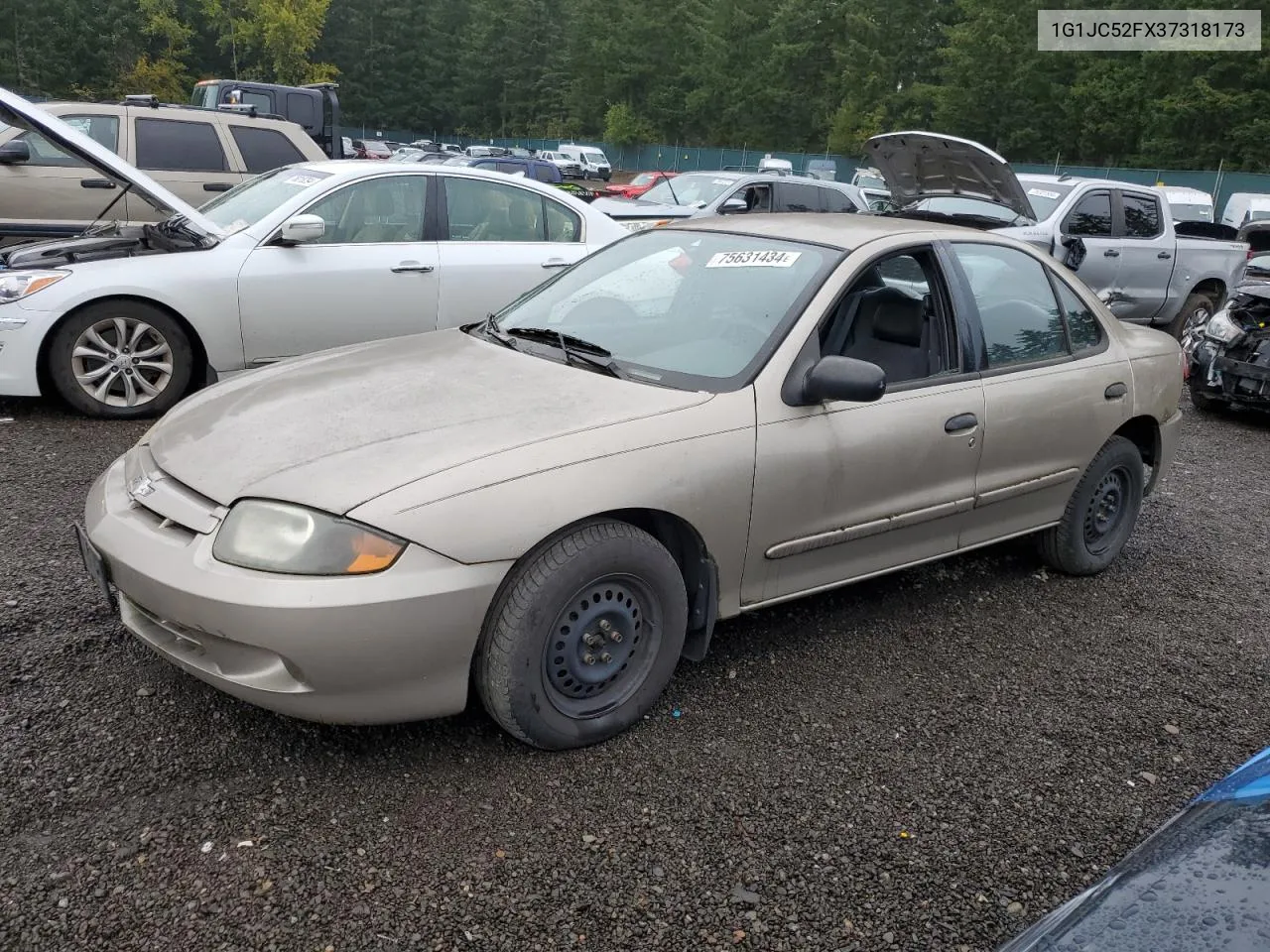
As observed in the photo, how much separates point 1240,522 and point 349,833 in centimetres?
517

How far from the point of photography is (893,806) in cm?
289

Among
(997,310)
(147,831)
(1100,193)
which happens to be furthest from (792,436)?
(1100,193)

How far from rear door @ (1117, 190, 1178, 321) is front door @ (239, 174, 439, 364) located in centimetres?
725

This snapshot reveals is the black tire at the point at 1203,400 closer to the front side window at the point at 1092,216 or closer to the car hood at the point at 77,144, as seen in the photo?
the front side window at the point at 1092,216

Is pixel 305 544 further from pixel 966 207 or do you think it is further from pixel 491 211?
pixel 966 207

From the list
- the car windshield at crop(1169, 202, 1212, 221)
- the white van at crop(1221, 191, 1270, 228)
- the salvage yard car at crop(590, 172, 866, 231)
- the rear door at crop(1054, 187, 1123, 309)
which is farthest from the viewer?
the white van at crop(1221, 191, 1270, 228)

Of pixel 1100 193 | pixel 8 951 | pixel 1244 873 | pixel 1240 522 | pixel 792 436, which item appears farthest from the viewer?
pixel 1100 193

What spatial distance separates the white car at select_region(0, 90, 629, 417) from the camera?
18.8 feet

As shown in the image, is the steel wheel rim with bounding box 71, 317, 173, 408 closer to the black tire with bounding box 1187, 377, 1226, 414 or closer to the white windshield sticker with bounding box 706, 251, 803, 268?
the white windshield sticker with bounding box 706, 251, 803, 268

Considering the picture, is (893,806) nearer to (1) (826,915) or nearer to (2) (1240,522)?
(1) (826,915)

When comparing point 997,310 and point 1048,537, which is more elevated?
point 997,310

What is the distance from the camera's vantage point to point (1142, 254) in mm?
10484

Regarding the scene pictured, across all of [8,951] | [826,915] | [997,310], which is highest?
[997,310]

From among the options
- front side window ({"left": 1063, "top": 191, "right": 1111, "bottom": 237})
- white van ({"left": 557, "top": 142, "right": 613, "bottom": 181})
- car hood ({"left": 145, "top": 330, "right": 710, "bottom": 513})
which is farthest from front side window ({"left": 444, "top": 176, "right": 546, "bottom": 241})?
white van ({"left": 557, "top": 142, "right": 613, "bottom": 181})
